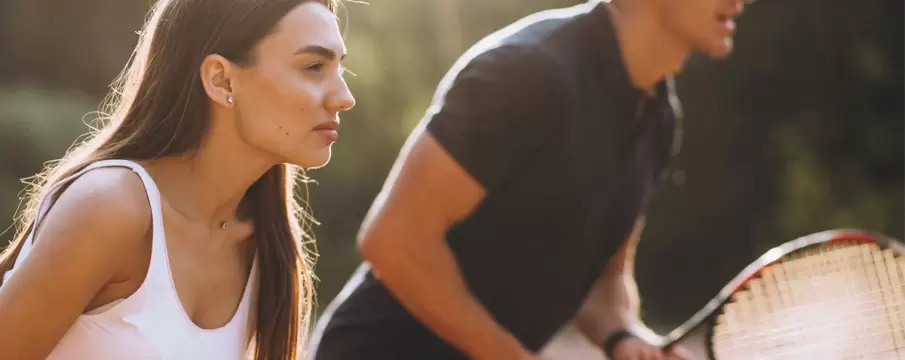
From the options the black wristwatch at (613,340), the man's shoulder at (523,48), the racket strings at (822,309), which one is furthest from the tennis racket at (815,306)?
the man's shoulder at (523,48)

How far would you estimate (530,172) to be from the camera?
158 cm

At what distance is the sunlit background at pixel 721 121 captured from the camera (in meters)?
6.61

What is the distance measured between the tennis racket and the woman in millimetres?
698

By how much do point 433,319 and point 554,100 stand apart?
0.35 m

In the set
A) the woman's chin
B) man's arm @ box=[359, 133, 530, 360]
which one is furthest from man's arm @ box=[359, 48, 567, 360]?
the woman's chin

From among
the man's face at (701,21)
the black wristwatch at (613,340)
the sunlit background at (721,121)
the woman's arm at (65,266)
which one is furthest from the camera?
the sunlit background at (721,121)

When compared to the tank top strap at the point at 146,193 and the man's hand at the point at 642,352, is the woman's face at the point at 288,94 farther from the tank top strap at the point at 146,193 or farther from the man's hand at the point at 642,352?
the man's hand at the point at 642,352

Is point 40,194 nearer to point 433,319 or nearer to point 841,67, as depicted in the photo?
point 433,319

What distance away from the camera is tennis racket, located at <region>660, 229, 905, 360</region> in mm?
1712

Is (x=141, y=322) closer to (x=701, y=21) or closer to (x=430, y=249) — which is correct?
(x=430, y=249)

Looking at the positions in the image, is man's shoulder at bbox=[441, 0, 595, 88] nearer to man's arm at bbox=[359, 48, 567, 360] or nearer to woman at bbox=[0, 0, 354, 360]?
man's arm at bbox=[359, 48, 567, 360]

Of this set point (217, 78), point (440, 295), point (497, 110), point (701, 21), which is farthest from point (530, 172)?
point (217, 78)

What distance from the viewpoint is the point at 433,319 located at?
4.83 feet

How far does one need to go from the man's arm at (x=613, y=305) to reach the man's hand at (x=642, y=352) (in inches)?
2.1
